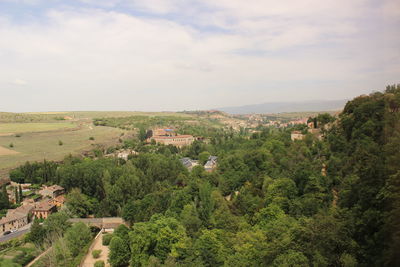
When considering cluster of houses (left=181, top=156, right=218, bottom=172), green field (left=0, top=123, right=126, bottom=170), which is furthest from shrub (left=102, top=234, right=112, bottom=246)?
green field (left=0, top=123, right=126, bottom=170)

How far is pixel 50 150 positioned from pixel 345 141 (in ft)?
159

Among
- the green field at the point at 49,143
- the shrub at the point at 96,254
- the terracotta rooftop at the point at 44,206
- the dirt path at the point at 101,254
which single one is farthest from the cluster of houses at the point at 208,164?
the shrub at the point at 96,254

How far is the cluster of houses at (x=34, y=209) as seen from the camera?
2750 cm

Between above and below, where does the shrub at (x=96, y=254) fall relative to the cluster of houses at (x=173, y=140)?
below

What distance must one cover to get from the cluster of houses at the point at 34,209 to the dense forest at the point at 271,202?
2072 millimetres

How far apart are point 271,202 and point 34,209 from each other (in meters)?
25.3

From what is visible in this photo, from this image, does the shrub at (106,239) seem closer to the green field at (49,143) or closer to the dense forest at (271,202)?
the dense forest at (271,202)

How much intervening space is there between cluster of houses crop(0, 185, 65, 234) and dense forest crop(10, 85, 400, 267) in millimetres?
2072

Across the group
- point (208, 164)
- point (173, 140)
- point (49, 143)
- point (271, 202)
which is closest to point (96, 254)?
point (271, 202)

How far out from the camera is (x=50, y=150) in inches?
2042

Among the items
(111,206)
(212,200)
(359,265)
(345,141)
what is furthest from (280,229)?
(111,206)

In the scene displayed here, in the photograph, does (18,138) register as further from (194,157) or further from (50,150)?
(194,157)

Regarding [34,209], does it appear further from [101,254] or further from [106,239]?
[101,254]

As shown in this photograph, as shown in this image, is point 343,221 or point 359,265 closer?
point 359,265
